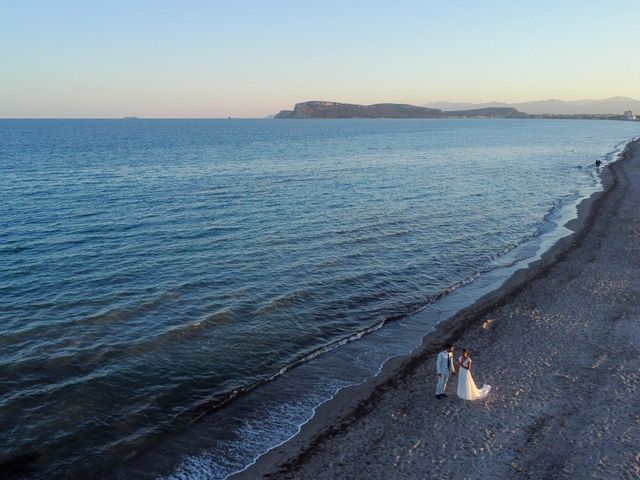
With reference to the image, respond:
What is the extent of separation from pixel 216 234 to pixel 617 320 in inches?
1105

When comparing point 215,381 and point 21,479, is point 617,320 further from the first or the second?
point 21,479

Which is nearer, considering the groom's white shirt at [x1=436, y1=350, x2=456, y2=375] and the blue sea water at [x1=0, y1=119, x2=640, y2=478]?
the blue sea water at [x1=0, y1=119, x2=640, y2=478]

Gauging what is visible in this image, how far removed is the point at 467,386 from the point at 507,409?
149 centimetres

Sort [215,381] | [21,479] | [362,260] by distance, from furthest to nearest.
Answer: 1. [362,260]
2. [215,381]
3. [21,479]

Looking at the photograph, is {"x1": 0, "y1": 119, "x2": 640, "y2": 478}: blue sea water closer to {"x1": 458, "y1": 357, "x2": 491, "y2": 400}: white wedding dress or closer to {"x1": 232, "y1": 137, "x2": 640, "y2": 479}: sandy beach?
{"x1": 232, "y1": 137, "x2": 640, "y2": 479}: sandy beach

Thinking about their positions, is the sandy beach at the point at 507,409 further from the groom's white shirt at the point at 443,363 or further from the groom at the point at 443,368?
the groom's white shirt at the point at 443,363

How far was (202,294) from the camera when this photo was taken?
2930cm

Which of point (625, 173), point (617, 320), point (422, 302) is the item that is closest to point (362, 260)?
point (422, 302)

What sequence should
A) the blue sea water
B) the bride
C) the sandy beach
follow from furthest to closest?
the bride < the blue sea water < the sandy beach

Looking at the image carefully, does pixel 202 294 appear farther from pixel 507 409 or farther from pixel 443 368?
pixel 507 409

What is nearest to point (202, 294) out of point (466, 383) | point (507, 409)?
point (466, 383)

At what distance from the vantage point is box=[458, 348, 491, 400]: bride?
1855 cm

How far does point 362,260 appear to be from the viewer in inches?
1419

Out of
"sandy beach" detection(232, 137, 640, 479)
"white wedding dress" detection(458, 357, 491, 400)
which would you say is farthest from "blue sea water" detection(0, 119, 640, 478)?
"white wedding dress" detection(458, 357, 491, 400)
